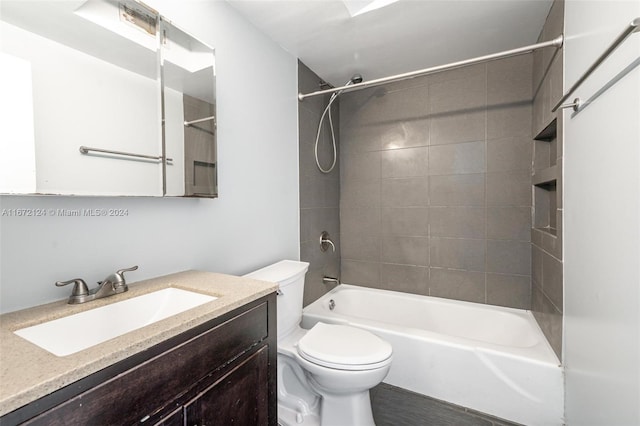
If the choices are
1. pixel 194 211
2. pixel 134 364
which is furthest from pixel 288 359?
pixel 134 364

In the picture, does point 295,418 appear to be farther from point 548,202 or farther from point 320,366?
point 548,202

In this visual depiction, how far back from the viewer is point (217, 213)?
1507 mm

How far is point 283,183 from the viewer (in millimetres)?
2016

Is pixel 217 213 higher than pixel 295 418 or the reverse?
higher

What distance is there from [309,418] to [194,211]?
50.4 inches

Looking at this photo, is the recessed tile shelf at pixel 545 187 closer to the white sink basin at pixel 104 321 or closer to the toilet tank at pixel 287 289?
the toilet tank at pixel 287 289

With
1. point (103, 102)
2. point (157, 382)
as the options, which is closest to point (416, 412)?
point (157, 382)

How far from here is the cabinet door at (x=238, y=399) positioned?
83cm

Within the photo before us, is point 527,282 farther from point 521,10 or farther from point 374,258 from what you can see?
point 521,10

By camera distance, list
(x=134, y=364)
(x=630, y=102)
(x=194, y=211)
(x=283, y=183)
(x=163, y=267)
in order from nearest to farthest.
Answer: (x=134, y=364)
(x=630, y=102)
(x=163, y=267)
(x=194, y=211)
(x=283, y=183)

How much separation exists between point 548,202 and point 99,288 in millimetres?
2531

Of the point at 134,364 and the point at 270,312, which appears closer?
the point at 134,364

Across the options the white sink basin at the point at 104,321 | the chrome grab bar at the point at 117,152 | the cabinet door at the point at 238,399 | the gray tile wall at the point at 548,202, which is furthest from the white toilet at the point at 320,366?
the gray tile wall at the point at 548,202

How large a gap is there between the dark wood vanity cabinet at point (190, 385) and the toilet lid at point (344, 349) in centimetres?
30
